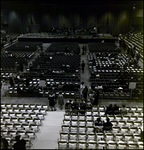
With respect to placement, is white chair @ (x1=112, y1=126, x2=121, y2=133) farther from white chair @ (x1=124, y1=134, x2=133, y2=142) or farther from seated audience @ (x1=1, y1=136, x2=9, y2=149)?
seated audience @ (x1=1, y1=136, x2=9, y2=149)

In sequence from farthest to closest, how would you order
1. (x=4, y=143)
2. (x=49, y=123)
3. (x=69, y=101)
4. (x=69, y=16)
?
(x=69, y=16)
(x=69, y=101)
(x=49, y=123)
(x=4, y=143)

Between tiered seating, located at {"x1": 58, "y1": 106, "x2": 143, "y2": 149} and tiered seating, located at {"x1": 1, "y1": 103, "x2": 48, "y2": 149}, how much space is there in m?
1.53

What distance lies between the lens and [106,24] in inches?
1875

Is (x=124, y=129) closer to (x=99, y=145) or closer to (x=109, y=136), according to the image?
(x=109, y=136)

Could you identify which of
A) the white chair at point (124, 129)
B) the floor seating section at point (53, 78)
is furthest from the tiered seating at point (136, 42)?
the white chair at point (124, 129)

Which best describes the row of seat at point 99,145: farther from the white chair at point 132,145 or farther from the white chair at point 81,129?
the white chair at point 81,129

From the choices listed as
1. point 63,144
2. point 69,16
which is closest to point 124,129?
point 63,144

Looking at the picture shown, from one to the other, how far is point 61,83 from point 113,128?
7.21 meters

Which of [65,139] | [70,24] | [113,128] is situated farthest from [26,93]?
[70,24]

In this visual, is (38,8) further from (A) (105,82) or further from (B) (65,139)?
(B) (65,139)

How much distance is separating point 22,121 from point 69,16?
43.2 m

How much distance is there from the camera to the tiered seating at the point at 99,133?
7496 mm

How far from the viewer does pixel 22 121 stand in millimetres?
9422

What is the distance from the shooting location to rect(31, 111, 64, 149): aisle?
791 centimetres
